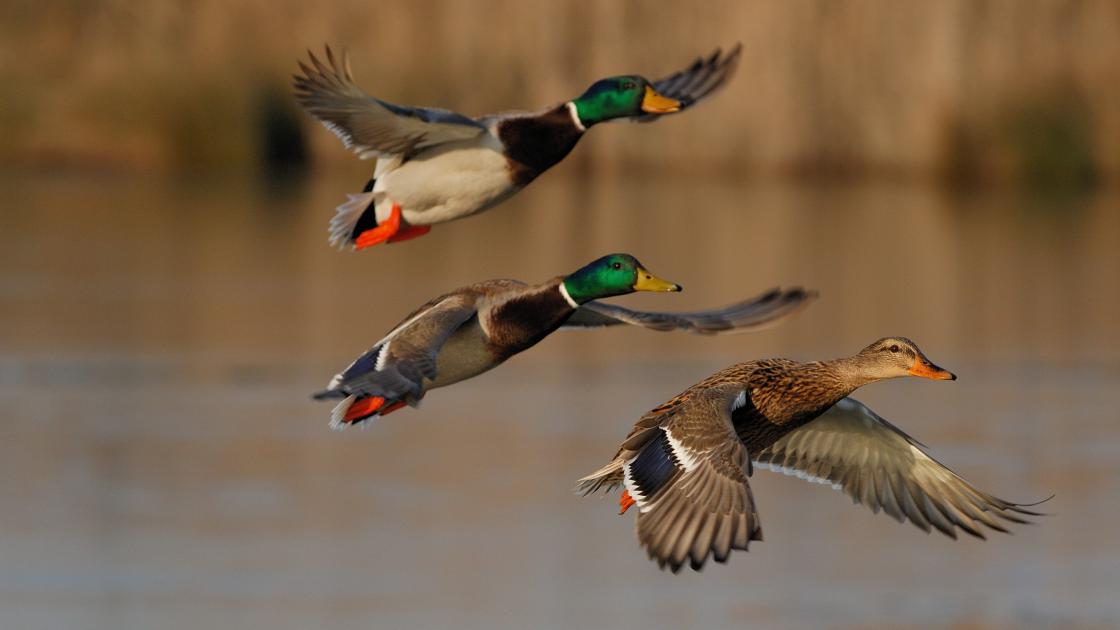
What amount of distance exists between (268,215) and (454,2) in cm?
430

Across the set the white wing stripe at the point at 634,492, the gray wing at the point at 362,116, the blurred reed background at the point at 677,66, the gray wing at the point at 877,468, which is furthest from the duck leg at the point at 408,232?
the blurred reed background at the point at 677,66

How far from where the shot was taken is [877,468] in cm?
784

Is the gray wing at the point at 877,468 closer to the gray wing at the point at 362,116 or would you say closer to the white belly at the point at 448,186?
the white belly at the point at 448,186

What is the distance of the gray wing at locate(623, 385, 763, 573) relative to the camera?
Result: 6.29 metres

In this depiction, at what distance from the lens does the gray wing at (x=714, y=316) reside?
7.55 m

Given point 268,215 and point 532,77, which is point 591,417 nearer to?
point 532,77

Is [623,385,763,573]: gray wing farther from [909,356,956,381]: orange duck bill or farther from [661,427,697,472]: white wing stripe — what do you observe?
[909,356,956,381]: orange duck bill

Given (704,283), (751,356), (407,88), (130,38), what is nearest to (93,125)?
(130,38)

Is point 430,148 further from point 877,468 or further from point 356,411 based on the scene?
point 877,468

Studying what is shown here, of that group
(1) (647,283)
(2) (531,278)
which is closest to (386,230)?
(1) (647,283)

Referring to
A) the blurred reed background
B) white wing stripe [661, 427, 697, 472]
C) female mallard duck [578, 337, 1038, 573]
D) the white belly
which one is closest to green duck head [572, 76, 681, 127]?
the white belly

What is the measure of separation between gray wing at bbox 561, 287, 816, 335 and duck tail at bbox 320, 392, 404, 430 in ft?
2.93

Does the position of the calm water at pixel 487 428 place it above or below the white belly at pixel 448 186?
below

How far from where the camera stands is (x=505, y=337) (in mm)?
7262
